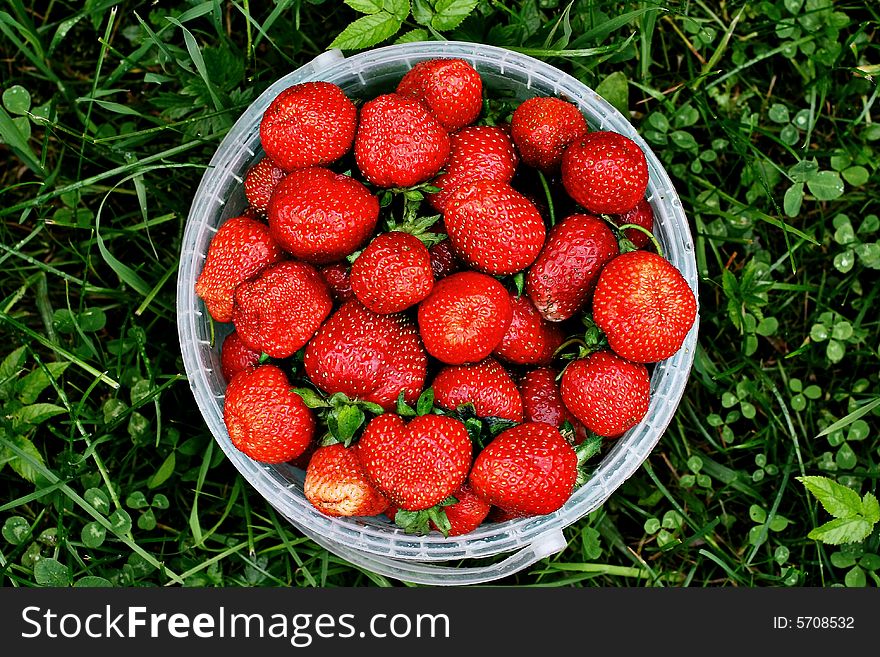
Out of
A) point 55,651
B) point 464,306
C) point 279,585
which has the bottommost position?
point 279,585

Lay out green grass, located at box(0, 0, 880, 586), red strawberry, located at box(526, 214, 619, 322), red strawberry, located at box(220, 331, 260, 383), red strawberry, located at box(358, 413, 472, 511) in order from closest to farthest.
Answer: red strawberry, located at box(358, 413, 472, 511) → red strawberry, located at box(526, 214, 619, 322) → red strawberry, located at box(220, 331, 260, 383) → green grass, located at box(0, 0, 880, 586)

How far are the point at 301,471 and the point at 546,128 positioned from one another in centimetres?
82

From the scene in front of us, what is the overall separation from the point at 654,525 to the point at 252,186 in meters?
1.13

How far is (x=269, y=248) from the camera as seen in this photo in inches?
59.2

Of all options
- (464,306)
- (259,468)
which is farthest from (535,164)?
(259,468)

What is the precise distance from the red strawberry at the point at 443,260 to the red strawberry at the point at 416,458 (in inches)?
11.5

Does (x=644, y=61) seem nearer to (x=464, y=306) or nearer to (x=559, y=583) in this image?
(x=464, y=306)

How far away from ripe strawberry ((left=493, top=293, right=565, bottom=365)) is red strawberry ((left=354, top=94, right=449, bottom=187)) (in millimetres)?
298

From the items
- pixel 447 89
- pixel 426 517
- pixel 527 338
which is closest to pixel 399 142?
pixel 447 89

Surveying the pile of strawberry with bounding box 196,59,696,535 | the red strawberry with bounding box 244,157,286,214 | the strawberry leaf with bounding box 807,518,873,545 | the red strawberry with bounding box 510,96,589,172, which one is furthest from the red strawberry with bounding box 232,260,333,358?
the strawberry leaf with bounding box 807,518,873,545

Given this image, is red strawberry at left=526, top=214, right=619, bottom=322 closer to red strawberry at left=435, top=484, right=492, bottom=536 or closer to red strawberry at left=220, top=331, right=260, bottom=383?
red strawberry at left=435, top=484, right=492, bottom=536

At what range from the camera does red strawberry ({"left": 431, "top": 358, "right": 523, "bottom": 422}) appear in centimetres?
144

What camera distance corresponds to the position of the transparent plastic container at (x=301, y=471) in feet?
5.17

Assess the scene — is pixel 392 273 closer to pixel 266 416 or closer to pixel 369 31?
pixel 266 416
